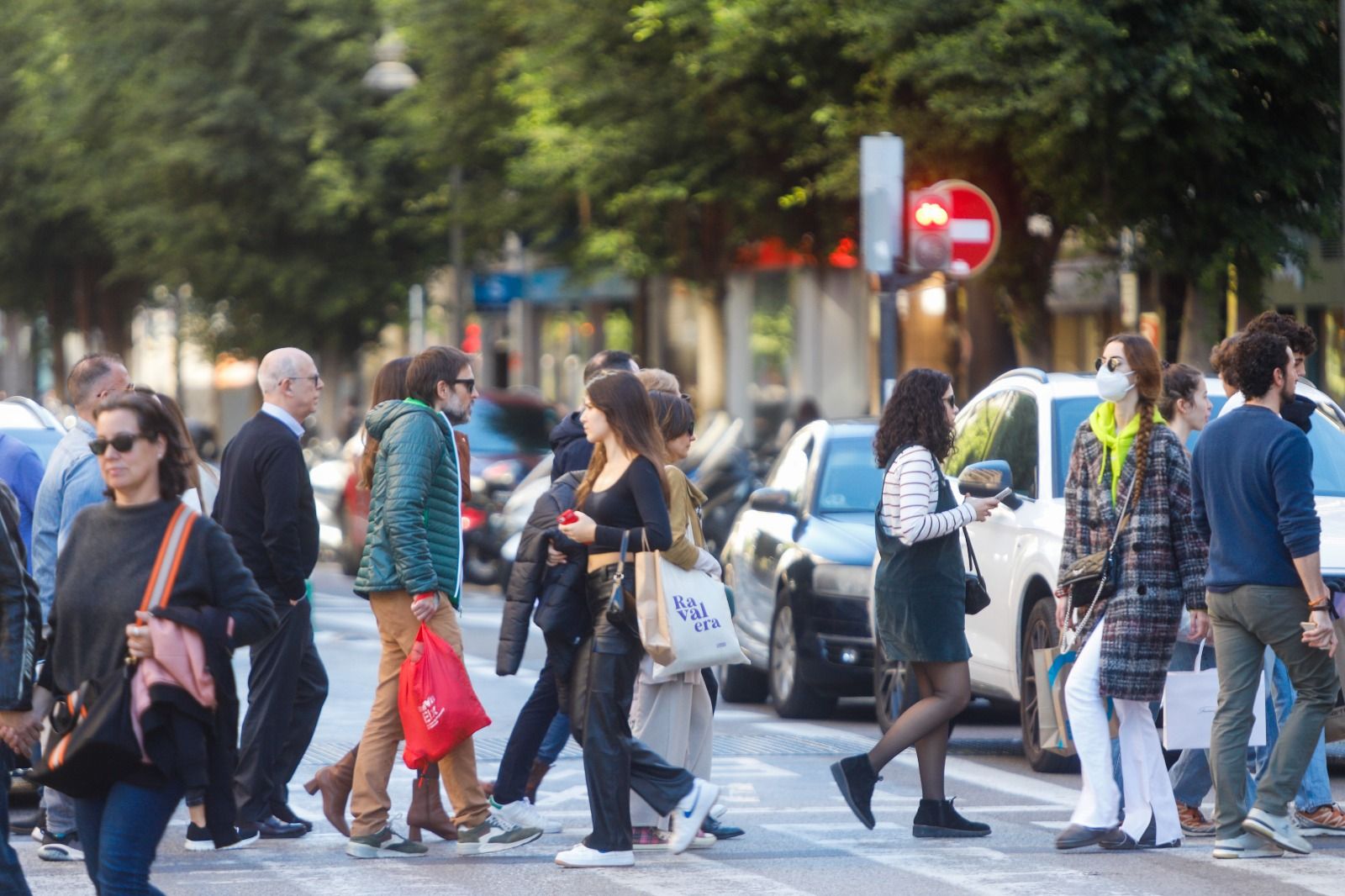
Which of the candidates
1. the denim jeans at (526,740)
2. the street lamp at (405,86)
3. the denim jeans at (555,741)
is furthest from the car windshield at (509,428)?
the denim jeans at (526,740)

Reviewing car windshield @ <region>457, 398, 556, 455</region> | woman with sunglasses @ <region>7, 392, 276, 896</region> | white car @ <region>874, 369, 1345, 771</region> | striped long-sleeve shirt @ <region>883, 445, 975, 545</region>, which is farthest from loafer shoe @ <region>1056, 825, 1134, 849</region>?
car windshield @ <region>457, 398, 556, 455</region>

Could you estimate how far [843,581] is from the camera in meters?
13.1

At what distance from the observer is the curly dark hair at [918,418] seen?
9.04 m

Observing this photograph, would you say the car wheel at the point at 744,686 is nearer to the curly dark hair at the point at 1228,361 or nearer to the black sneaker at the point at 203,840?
the black sneaker at the point at 203,840

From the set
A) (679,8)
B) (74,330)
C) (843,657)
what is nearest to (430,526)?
(843,657)

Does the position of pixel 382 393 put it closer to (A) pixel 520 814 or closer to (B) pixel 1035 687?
(A) pixel 520 814

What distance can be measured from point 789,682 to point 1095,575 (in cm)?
487

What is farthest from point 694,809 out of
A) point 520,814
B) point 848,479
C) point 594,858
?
point 848,479

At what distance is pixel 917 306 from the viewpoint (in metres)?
35.1

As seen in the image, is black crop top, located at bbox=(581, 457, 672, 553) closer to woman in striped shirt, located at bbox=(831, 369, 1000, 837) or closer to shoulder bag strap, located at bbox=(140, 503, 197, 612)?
woman in striped shirt, located at bbox=(831, 369, 1000, 837)

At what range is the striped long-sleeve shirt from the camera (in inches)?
350

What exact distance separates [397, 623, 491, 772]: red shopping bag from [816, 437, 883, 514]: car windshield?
521 centimetres

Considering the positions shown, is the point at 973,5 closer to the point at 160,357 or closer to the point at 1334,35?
the point at 1334,35

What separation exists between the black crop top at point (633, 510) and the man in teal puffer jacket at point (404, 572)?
619 millimetres
